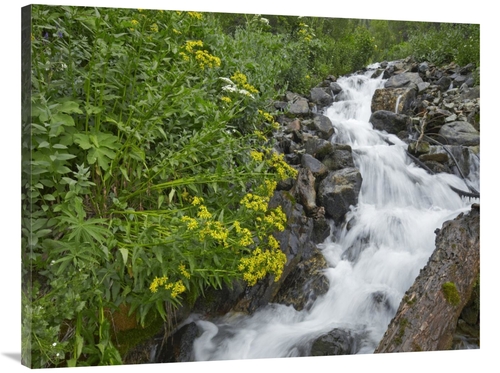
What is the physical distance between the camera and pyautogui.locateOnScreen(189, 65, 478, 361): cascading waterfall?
372cm

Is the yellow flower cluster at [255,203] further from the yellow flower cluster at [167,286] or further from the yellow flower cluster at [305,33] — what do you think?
the yellow flower cluster at [305,33]

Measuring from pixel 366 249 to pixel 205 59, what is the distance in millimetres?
1413

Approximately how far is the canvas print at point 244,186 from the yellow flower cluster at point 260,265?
1cm

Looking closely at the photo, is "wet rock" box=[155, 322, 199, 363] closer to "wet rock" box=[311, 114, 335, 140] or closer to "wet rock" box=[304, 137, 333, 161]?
"wet rock" box=[304, 137, 333, 161]

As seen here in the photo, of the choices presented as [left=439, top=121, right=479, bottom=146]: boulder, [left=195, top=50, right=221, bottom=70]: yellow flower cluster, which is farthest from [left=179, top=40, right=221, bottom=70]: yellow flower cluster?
[left=439, top=121, right=479, bottom=146]: boulder

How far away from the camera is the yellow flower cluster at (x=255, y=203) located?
3359 millimetres

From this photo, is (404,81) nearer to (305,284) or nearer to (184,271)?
(305,284)

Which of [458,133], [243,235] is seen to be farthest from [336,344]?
[458,133]

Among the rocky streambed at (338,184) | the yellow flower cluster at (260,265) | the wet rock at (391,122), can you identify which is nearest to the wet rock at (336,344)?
the rocky streambed at (338,184)

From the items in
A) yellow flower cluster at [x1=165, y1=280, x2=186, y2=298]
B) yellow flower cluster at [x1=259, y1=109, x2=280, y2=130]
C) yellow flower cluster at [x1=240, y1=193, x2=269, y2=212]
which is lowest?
yellow flower cluster at [x1=165, y1=280, x2=186, y2=298]

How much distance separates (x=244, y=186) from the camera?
3.51 m

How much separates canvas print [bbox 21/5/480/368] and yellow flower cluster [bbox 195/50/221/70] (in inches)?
2.1
